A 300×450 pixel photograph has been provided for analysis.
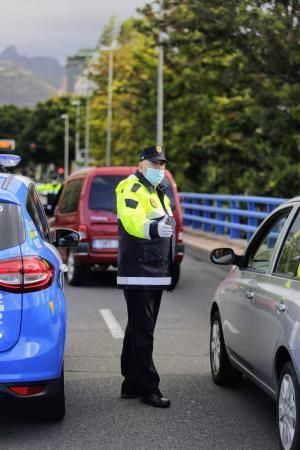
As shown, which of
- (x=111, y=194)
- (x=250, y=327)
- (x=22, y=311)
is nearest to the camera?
(x=22, y=311)

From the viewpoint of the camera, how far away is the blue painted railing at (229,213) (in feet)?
59.4

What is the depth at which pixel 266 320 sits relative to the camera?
225 inches

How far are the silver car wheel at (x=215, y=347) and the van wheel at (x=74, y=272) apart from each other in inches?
273

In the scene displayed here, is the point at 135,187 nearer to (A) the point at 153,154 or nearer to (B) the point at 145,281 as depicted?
(A) the point at 153,154

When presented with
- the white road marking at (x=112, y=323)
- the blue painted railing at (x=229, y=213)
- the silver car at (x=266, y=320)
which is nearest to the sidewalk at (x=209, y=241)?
the blue painted railing at (x=229, y=213)

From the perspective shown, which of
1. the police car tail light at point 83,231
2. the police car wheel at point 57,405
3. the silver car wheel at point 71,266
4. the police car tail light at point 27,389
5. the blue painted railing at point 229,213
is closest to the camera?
the police car tail light at point 27,389

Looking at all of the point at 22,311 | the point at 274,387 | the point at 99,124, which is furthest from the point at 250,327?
the point at 99,124

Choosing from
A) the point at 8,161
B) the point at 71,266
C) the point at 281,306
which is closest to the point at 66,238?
the point at 8,161

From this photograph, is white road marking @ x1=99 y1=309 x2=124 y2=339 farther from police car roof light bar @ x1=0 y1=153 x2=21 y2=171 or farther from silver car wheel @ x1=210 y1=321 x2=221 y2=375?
police car roof light bar @ x1=0 y1=153 x2=21 y2=171

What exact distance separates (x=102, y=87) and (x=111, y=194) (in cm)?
4767

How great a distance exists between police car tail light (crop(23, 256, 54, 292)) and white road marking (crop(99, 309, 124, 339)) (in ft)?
13.2

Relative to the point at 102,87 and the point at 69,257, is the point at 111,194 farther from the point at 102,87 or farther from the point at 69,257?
the point at 102,87

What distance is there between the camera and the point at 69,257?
48.4ft

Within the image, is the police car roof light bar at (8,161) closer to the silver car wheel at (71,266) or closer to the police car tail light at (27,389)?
the police car tail light at (27,389)
